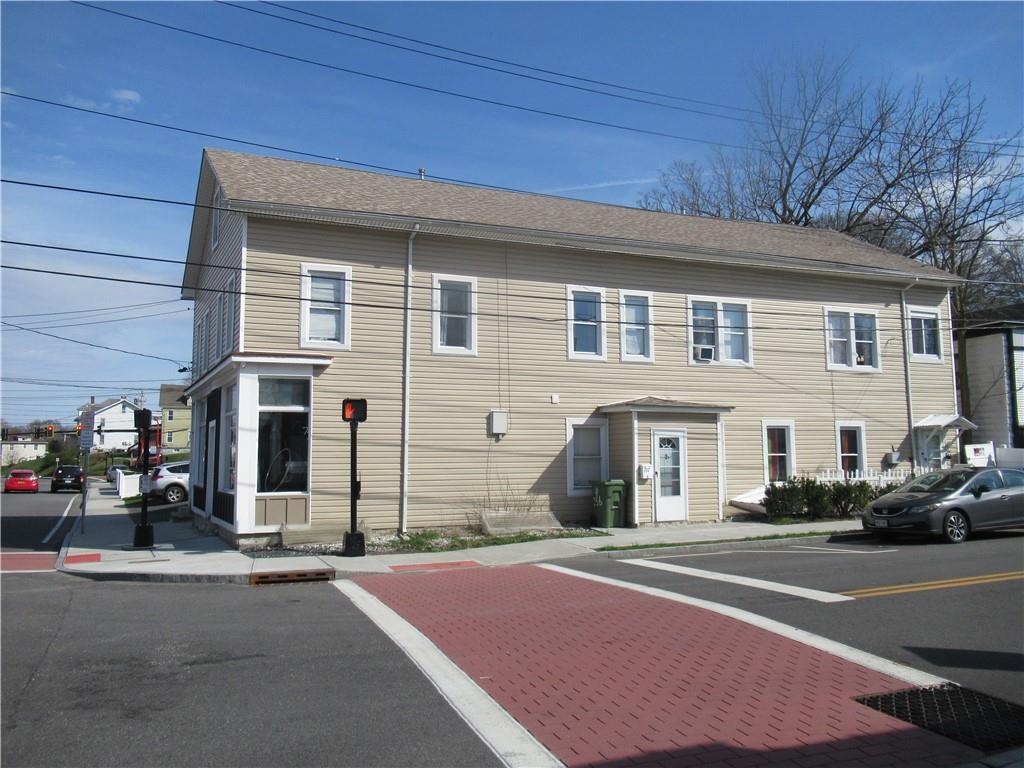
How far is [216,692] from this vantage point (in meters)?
6.16

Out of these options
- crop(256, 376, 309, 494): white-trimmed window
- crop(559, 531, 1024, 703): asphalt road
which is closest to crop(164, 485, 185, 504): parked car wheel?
crop(256, 376, 309, 494): white-trimmed window

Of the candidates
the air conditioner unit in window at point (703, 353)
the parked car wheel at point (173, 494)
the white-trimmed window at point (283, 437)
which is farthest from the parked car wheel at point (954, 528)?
the parked car wheel at point (173, 494)

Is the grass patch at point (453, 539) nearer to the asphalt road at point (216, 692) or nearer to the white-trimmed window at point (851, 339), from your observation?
the asphalt road at point (216, 692)

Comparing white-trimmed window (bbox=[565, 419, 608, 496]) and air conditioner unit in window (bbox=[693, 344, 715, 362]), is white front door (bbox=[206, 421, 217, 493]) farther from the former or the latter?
air conditioner unit in window (bbox=[693, 344, 715, 362])

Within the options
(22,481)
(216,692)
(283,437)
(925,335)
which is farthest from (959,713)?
(22,481)

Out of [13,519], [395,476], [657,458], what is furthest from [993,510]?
[13,519]

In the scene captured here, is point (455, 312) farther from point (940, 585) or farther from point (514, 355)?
point (940, 585)

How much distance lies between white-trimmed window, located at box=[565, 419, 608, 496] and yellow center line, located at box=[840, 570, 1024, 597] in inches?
362

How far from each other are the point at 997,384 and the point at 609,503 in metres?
16.3

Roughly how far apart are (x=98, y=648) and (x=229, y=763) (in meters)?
3.58

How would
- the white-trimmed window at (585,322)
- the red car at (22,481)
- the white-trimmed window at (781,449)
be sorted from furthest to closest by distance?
the red car at (22,481)
the white-trimmed window at (781,449)
the white-trimmed window at (585,322)

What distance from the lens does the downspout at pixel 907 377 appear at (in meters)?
23.3

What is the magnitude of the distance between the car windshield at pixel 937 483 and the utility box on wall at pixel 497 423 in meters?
8.43

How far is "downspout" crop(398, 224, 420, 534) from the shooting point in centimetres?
1717
